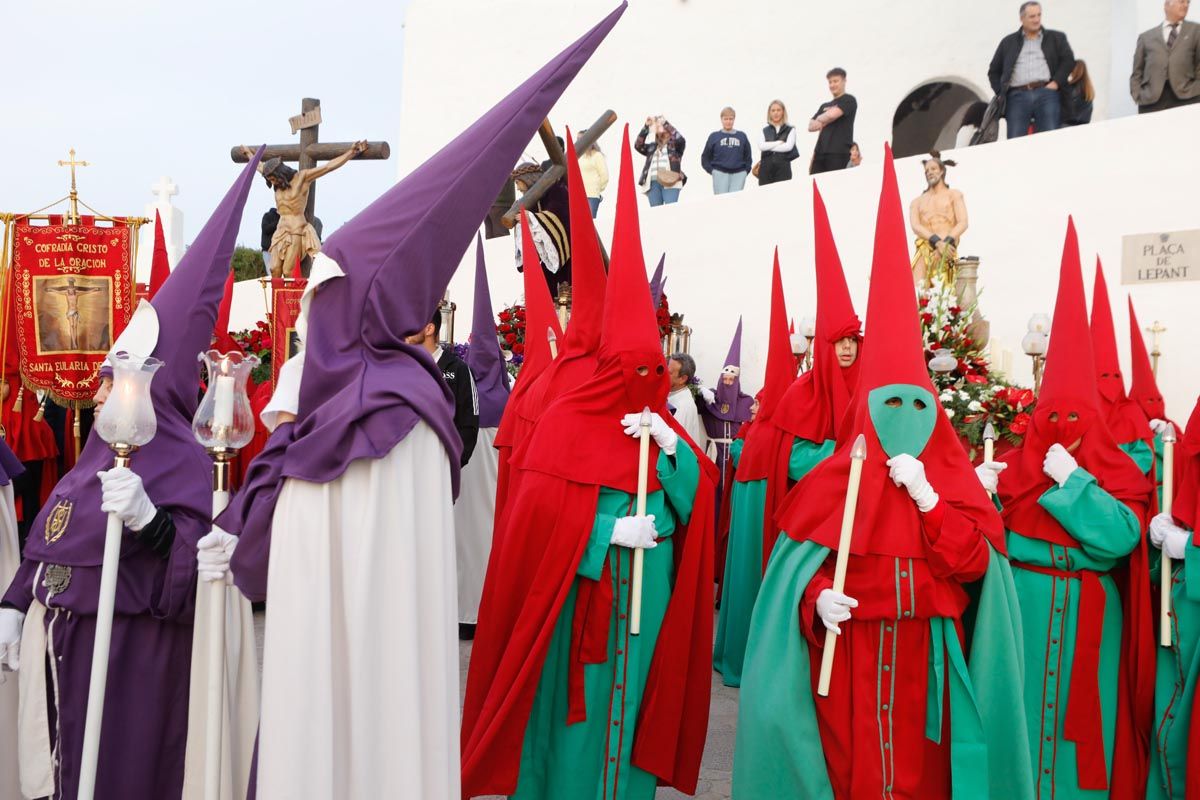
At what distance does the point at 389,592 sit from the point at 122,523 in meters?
1.00

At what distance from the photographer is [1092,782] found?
4637mm

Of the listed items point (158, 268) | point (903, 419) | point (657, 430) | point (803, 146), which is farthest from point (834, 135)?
point (903, 419)

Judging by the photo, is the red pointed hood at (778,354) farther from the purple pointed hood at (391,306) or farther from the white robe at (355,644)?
the white robe at (355,644)

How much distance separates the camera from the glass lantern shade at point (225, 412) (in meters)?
3.26

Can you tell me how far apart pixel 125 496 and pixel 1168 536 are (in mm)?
3947

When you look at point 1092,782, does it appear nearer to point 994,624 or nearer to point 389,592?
point 994,624

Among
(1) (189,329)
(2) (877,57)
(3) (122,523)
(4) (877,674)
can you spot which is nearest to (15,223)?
(1) (189,329)

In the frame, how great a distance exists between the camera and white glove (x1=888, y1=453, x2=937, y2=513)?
3.81 metres

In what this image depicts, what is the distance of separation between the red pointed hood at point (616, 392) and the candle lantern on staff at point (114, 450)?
68.0 inches

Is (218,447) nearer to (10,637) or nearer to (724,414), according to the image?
(10,637)

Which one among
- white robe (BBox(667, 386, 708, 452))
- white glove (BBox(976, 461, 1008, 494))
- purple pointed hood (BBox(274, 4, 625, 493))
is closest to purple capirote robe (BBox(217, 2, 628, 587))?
purple pointed hood (BBox(274, 4, 625, 493))

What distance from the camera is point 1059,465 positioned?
465 cm

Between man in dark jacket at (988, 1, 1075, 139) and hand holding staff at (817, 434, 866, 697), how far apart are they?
999 centimetres

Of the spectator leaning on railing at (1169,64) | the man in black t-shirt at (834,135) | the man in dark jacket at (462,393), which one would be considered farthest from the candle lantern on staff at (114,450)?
the man in black t-shirt at (834,135)
